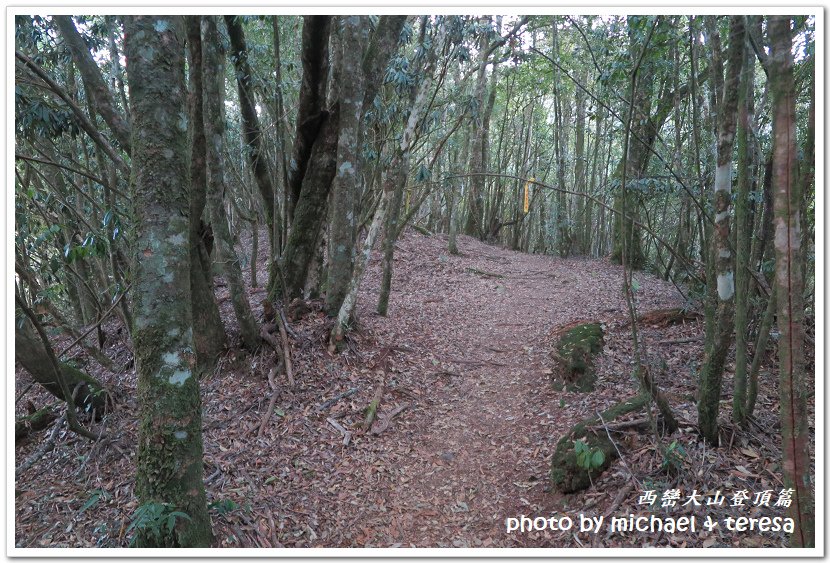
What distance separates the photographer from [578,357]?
5879mm

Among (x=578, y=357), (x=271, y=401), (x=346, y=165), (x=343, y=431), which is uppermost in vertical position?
(x=346, y=165)

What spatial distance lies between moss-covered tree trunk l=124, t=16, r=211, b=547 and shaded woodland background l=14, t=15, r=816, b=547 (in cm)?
2

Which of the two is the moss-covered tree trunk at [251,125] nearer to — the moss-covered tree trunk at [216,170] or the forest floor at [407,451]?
the moss-covered tree trunk at [216,170]

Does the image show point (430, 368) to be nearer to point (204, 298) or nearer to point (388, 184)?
point (388, 184)

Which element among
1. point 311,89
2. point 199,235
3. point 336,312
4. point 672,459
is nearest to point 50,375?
point 199,235

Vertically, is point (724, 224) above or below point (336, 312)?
above

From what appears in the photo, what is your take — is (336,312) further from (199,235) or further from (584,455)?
(584,455)

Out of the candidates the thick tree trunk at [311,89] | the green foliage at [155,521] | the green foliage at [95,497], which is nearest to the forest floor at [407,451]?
the green foliage at [95,497]

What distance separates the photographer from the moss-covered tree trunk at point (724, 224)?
3.24 m

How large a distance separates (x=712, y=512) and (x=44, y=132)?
263 inches

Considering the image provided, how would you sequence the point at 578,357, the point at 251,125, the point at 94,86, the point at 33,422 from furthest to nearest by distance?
the point at 251,125 < the point at 578,357 < the point at 33,422 < the point at 94,86

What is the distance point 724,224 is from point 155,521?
415cm

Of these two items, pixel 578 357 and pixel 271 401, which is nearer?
pixel 271 401

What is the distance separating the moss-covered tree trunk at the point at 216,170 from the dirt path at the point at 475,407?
2266 mm
